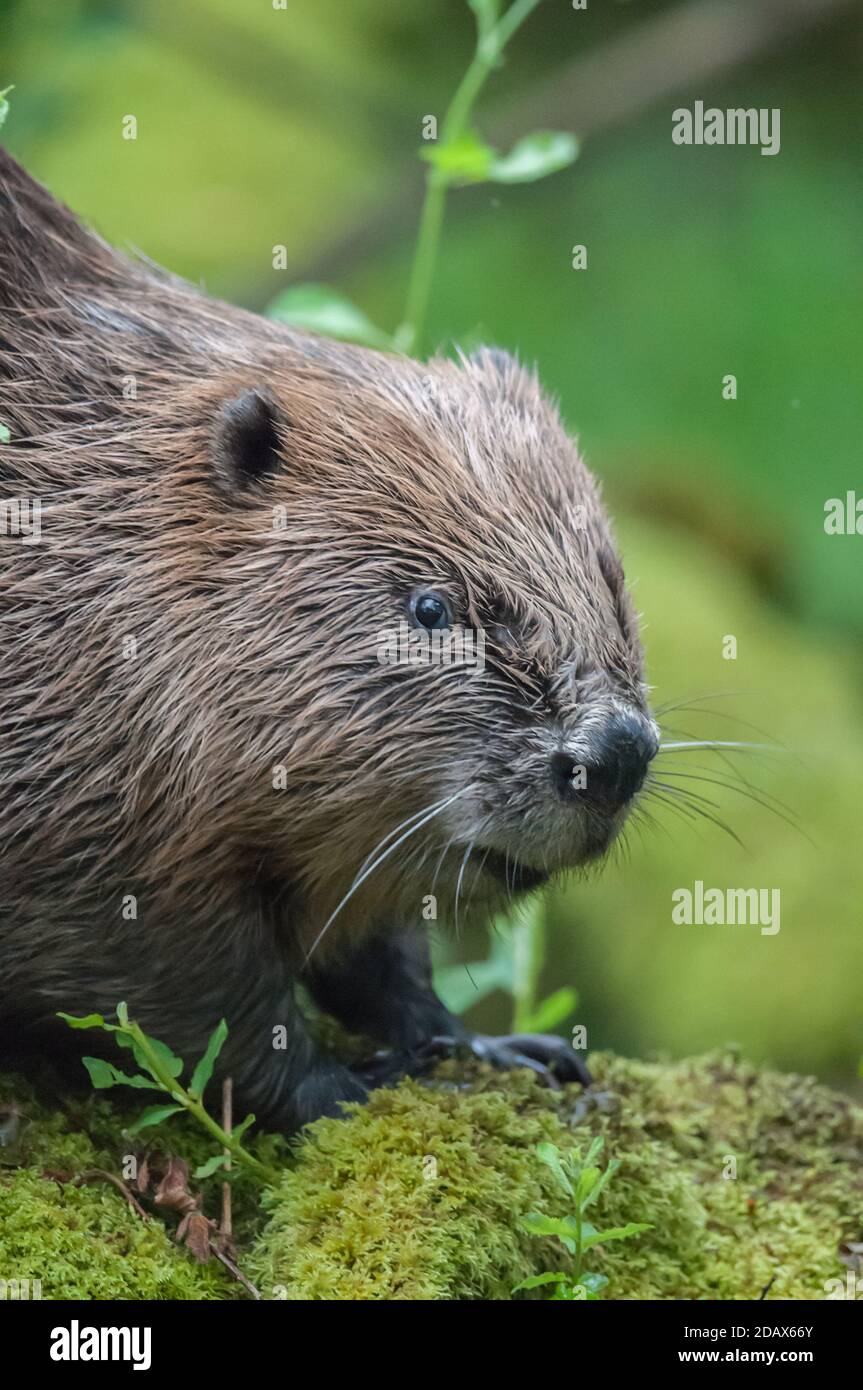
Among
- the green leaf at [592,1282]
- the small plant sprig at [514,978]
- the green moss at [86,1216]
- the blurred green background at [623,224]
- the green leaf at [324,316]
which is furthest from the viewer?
the blurred green background at [623,224]

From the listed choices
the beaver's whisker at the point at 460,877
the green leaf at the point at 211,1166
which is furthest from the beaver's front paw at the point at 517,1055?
the green leaf at the point at 211,1166

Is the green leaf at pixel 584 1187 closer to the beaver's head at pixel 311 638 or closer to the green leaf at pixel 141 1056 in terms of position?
the beaver's head at pixel 311 638

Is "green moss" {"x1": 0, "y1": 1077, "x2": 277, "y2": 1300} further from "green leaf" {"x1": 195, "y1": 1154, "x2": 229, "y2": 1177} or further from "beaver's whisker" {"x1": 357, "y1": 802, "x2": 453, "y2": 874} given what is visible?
"beaver's whisker" {"x1": 357, "y1": 802, "x2": 453, "y2": 874}

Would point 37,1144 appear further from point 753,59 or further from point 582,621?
point 753,59

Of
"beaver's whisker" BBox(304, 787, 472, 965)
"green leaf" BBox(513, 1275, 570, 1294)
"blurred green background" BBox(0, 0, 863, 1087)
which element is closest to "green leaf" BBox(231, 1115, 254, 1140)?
"beaver's whisker" BBox(304, 787, 472, 965)
